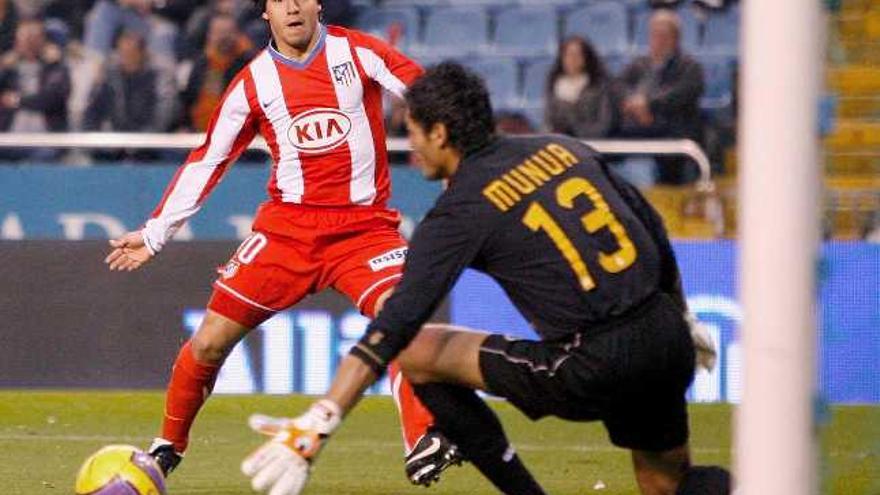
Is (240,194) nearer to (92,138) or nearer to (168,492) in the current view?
(92,138)

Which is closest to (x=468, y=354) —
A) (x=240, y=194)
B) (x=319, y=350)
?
(x=319, y=350)

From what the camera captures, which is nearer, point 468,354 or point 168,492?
point 468,354

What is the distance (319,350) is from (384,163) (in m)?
3.32

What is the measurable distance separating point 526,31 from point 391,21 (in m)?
1.03

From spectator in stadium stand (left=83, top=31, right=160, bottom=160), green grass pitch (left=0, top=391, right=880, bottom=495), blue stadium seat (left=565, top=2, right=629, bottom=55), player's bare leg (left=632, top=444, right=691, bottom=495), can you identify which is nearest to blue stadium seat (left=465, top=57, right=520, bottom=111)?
blue stadium seat (left=565, top=2, right=629, bottom=55)

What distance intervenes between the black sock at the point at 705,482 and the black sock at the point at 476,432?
0.45 m

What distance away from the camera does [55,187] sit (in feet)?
39.4

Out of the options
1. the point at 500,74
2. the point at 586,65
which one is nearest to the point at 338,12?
the point at 500,74

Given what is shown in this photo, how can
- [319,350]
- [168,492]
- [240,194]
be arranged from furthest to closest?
[240,194]
[319,350]
[168,492]

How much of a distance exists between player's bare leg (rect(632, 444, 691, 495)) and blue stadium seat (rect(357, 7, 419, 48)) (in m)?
9.14

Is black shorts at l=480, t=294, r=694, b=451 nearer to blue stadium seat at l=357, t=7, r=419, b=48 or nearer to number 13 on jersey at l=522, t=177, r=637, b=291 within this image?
number 13 on jersey at l=522, t=177, r=637, b=291

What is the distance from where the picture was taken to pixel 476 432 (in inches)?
231

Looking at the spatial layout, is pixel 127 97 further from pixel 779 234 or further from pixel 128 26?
pixel 779 234

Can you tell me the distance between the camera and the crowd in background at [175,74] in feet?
41.9
